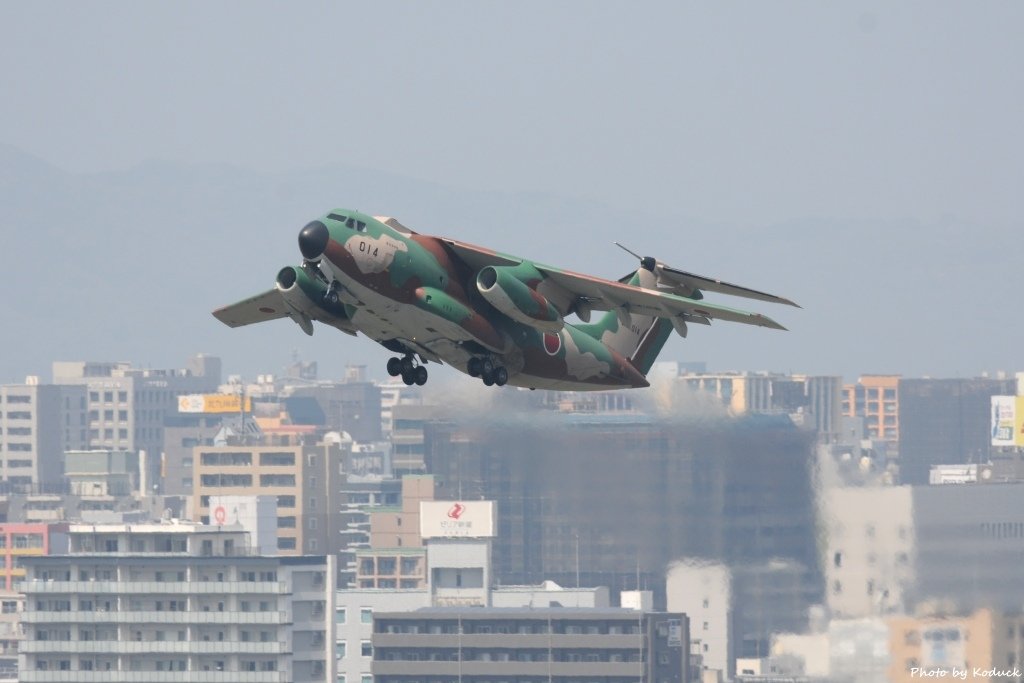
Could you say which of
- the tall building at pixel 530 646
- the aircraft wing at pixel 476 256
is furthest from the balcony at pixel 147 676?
the aircraft wing at pixel 476 256

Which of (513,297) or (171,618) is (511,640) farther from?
(513,297)

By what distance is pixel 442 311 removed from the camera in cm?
5703

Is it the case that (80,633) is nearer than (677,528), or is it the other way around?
(677,528)

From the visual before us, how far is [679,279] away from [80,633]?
7848 centimetres

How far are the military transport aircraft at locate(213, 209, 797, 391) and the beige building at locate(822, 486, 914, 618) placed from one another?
3890 cm

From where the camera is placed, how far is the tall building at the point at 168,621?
435 ft

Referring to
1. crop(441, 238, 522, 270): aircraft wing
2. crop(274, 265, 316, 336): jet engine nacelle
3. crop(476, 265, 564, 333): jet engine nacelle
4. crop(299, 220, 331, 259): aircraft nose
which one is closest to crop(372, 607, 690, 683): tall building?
crop(441, 238, 522, 270): aircraft wing

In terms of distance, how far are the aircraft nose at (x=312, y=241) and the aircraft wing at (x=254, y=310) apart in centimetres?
708

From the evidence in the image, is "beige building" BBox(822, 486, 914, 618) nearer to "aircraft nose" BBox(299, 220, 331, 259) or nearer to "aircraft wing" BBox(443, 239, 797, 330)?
"aircraft wing" BBox(443, 239, 797, 330)

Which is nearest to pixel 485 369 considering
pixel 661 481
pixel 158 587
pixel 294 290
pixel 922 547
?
pixel 294 290

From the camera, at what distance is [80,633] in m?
134

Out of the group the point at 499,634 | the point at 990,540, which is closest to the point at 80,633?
the point at 499,634

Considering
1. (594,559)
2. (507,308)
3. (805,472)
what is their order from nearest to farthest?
(507,308), (805,472), (594,559)

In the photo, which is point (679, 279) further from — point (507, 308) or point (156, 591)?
point (156, 591)
